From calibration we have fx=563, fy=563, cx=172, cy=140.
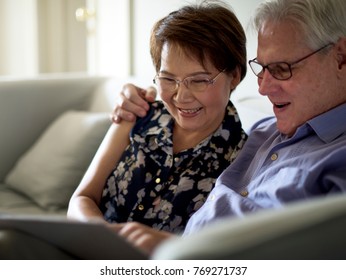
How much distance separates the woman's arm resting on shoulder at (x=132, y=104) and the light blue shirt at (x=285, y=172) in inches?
15.3

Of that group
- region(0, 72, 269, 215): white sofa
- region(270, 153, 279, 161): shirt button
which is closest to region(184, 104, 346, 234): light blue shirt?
region(270, 153, 279, 161): shirt button

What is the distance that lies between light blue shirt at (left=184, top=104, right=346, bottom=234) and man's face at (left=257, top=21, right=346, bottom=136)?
0.03m

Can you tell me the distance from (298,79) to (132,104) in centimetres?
61

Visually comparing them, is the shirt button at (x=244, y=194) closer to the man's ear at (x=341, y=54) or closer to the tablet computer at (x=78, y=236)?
the man's ear at (x=341, y=54)

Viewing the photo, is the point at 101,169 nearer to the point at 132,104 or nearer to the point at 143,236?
the point at 132,104

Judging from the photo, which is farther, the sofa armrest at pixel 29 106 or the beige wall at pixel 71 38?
the beige wall at pixel 71 38

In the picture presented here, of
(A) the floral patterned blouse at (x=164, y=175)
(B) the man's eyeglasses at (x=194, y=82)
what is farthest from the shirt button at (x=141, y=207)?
(B) the man's eyeglasses at (x=194, y=82)

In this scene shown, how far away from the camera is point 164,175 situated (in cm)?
164

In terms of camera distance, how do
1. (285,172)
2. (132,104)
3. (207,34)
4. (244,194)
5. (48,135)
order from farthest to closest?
(48,135), (132,104), (207,34), (244,194), (285,172)

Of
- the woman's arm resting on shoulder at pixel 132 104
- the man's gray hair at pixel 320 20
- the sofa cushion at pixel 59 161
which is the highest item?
the man's gray hair at pixel 320 20

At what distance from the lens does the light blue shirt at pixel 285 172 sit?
1242 millimetres

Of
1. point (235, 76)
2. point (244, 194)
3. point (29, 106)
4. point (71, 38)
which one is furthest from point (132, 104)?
point (71, 38)

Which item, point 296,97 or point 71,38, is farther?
point 71,38
